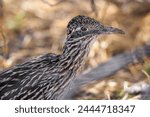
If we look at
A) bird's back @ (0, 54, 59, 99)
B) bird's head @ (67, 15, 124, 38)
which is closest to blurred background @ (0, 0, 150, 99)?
bird's back @ (0, 54, 59, 99)

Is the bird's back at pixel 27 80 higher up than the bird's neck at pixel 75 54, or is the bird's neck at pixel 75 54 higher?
the bird's neck at pixel 75 54

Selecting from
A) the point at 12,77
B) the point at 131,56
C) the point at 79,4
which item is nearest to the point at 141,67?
the point at 131,56

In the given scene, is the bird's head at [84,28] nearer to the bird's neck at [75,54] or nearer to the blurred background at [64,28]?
the bird's neck at [75,54]

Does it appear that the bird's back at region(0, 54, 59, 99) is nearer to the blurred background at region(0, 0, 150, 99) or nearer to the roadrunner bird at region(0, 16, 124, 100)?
the roadrunner bird at region(0, 16, 124, 100)

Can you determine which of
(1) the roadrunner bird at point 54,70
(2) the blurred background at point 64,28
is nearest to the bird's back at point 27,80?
(1) the roadrunner bird at point 54,70

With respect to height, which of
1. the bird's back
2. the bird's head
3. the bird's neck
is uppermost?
the bird's head

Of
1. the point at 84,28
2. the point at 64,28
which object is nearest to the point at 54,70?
the point at 84,28
